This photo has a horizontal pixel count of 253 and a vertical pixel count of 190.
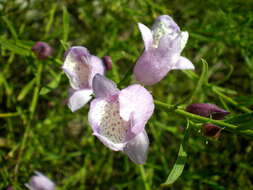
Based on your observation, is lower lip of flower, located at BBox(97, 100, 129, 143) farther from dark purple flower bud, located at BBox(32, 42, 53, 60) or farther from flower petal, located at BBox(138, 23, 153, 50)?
dark purple flower bud, located at BBox(32, 42, 53, 60)

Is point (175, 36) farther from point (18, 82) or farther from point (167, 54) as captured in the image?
point (18, 82)

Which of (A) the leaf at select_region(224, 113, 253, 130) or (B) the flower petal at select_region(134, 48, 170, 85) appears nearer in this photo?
(A) the leaf at select_region(224, 113, 253, 130)

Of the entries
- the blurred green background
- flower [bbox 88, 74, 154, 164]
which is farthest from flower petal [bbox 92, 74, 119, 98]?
the blurred green background

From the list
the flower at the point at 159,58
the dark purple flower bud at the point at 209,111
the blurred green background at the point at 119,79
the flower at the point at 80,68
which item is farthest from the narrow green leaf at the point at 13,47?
the dark purple flower bud at the point at 209,111

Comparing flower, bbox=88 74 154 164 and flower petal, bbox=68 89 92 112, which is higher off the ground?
flower, bbox=88 74 154 164

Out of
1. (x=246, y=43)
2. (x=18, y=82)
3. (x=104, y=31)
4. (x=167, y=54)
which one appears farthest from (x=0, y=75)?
(x=246, y=43)

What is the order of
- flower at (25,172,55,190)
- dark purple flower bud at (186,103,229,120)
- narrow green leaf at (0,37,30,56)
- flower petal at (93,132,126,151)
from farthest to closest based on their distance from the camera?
flower at (25,172,55,190), narrow green leaf at (0,37,30,56), dark purple flower bud at (186,103,229,120), flower petal at (93,132,126,151)

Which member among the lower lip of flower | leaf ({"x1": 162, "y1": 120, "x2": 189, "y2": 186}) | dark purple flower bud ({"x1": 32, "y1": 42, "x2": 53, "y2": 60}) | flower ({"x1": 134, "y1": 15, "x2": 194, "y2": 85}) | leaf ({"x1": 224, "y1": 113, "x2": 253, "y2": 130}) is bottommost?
leaf ({"x1": 162, "y1": 120, "x2": 189, "y2": 186})
